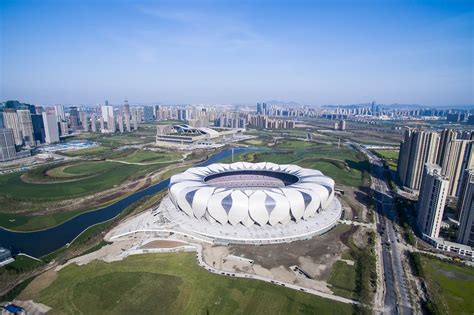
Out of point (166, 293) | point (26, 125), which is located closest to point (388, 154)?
point (166, 293)

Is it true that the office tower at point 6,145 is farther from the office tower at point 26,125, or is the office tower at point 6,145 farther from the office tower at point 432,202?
the office tower at point 432,202

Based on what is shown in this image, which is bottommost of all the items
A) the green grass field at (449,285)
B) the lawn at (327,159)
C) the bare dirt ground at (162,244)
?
the green grass field at (449,285)

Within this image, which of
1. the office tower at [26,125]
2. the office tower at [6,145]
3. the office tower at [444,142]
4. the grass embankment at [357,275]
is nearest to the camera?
the grass embankment at [357,275]

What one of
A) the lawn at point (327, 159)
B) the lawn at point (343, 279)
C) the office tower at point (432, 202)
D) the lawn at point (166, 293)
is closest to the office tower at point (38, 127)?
the lawn at point (327, 159)

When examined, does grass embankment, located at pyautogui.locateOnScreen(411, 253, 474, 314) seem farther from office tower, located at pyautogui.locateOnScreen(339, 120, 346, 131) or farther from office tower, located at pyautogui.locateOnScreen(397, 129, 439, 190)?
office tower, located at pyautogui.locateOnScreen(339, 120, 346, 131)

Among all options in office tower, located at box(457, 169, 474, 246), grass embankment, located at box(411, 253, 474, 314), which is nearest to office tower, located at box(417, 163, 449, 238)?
office tower, located at box(457, 169, 474, 246)
